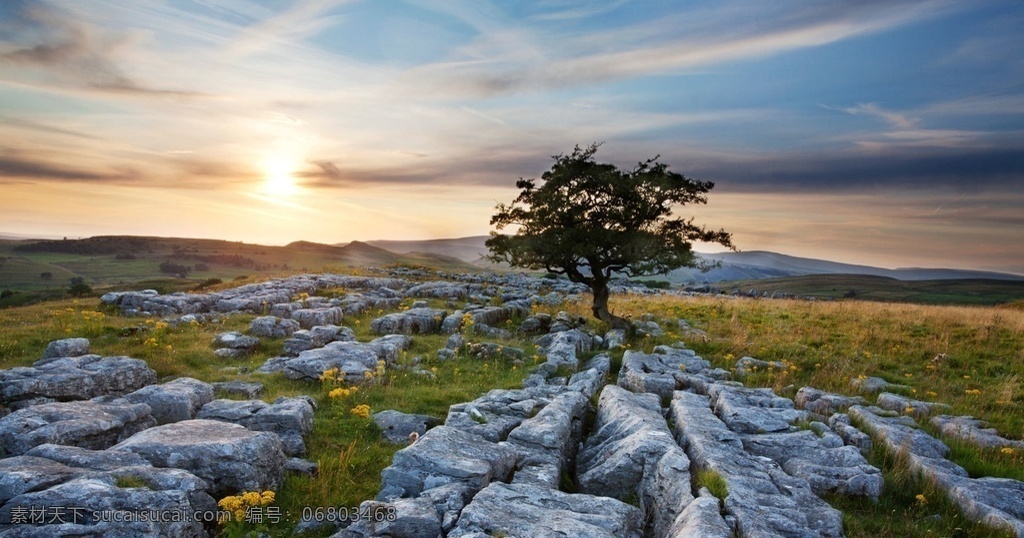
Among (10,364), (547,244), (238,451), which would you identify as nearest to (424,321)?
(547,244)

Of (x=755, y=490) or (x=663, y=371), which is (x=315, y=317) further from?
(x=755, y=490)

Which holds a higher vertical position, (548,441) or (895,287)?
(548,441)

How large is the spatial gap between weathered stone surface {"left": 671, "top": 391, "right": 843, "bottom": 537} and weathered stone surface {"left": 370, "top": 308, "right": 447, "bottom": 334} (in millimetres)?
16401

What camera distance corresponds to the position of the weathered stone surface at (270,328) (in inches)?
951

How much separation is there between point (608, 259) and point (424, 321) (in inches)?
417

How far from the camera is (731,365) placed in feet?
72.6

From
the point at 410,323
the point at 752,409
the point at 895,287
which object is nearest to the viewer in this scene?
the point at 752,409

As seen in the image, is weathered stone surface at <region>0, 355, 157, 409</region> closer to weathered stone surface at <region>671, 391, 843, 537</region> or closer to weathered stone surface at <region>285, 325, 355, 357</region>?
weathered stone surface at <region>285, 325, 355, 357</region>

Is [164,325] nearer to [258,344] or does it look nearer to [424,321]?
[258,344]

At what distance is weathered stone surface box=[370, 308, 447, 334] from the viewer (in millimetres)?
25797

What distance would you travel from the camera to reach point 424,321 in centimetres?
2733

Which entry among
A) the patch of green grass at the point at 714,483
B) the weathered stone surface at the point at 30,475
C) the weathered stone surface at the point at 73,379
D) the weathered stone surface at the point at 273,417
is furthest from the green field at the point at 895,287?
the weathered stone surface at the point at 30,475

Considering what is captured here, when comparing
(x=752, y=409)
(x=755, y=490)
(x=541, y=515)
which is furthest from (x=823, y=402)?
(x=541, y=515)

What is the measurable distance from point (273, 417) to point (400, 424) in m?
3.11
